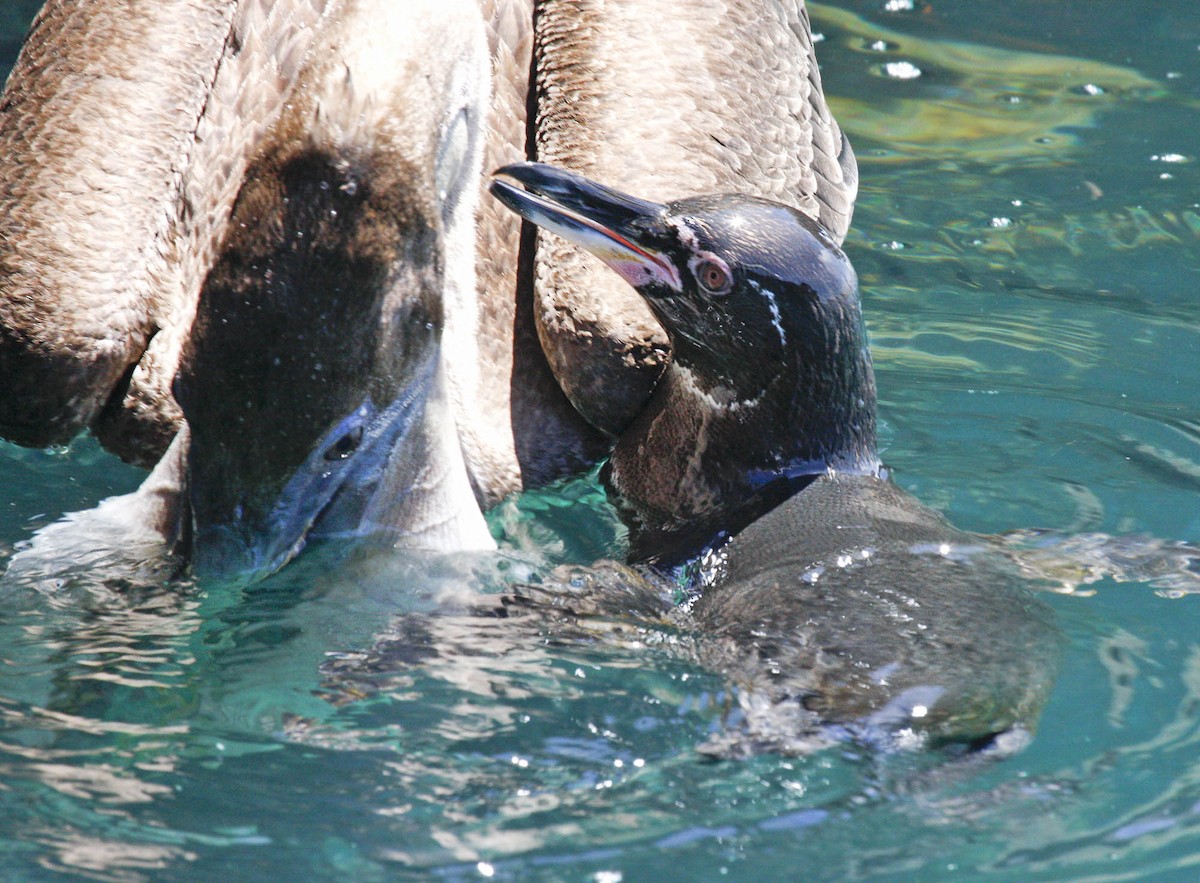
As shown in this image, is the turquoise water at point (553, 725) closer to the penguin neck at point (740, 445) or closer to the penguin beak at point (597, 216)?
the penguin neck at point (740, 445)

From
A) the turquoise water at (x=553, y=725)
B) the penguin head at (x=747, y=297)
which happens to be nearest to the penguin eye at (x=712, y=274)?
the penguin head at (x=747, y=297)

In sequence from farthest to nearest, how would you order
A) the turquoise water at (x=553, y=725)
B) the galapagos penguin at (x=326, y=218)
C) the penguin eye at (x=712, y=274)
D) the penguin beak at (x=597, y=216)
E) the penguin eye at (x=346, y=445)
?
the penguin eye at (x=712, y=274) → the penguin beak at (x=597, y=216) → the penguin eye at (x=346, y=445) → the galapagos penguin at (x=326, y=218) → the turquoise water at (x=553, y=725)

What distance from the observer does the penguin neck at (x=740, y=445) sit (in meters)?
4.96

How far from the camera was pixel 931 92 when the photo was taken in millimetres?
A: 8289

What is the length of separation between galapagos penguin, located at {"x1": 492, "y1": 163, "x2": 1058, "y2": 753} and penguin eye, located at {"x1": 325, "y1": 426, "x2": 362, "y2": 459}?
717mm

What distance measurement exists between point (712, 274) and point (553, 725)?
1.61 meters

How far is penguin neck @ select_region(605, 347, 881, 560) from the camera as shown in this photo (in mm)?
4961

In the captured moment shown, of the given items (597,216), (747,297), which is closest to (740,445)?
(747,297)

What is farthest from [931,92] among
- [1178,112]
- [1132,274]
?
[1132,274]

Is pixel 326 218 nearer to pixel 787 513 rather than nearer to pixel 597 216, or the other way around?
pixel 597 216

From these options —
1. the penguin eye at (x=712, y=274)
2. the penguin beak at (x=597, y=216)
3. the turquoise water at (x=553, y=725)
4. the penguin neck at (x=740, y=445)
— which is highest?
the penguin beak at (x=597, y=216)

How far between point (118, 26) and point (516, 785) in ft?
10.6

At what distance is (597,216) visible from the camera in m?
4.67

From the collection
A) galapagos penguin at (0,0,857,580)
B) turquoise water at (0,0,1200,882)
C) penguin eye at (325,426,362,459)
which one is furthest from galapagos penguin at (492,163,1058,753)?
penguin eye at (325,426,362,459)
